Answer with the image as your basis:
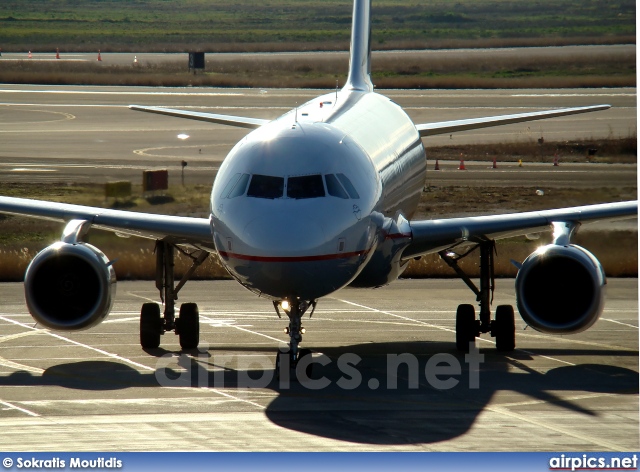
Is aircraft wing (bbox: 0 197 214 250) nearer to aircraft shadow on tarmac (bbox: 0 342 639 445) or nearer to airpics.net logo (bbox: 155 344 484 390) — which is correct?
airpics.net logo (bbox: 155 344 484 390)

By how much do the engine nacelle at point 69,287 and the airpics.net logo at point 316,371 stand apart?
60.7 inches

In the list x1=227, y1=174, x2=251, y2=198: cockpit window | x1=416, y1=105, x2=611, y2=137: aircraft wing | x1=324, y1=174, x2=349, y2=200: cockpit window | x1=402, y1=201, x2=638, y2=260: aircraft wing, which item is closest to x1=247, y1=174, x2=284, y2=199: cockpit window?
x1=227, y1=174, x2=251, y2=198: cockpit window

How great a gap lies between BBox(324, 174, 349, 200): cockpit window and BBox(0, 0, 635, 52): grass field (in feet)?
296

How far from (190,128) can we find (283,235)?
50.4 m

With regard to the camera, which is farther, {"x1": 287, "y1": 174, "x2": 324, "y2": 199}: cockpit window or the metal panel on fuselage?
the metal panel on fuselage

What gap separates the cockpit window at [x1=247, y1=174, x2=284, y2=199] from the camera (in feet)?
57.2

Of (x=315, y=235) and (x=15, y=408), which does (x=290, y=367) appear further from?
(x=15, y=408)

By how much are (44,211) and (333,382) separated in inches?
262

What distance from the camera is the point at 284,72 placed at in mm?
88500

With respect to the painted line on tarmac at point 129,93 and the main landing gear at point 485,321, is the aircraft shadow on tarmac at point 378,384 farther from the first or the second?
the painted line on tarmac at point 129,93

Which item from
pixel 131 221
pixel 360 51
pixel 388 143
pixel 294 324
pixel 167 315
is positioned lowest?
pixel 167 315

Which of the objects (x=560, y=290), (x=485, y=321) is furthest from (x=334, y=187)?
(x=485, y=321)

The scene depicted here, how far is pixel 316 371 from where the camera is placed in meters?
20.2

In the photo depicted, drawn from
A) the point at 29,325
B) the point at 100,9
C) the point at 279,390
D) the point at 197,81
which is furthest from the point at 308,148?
the point at 100,9
